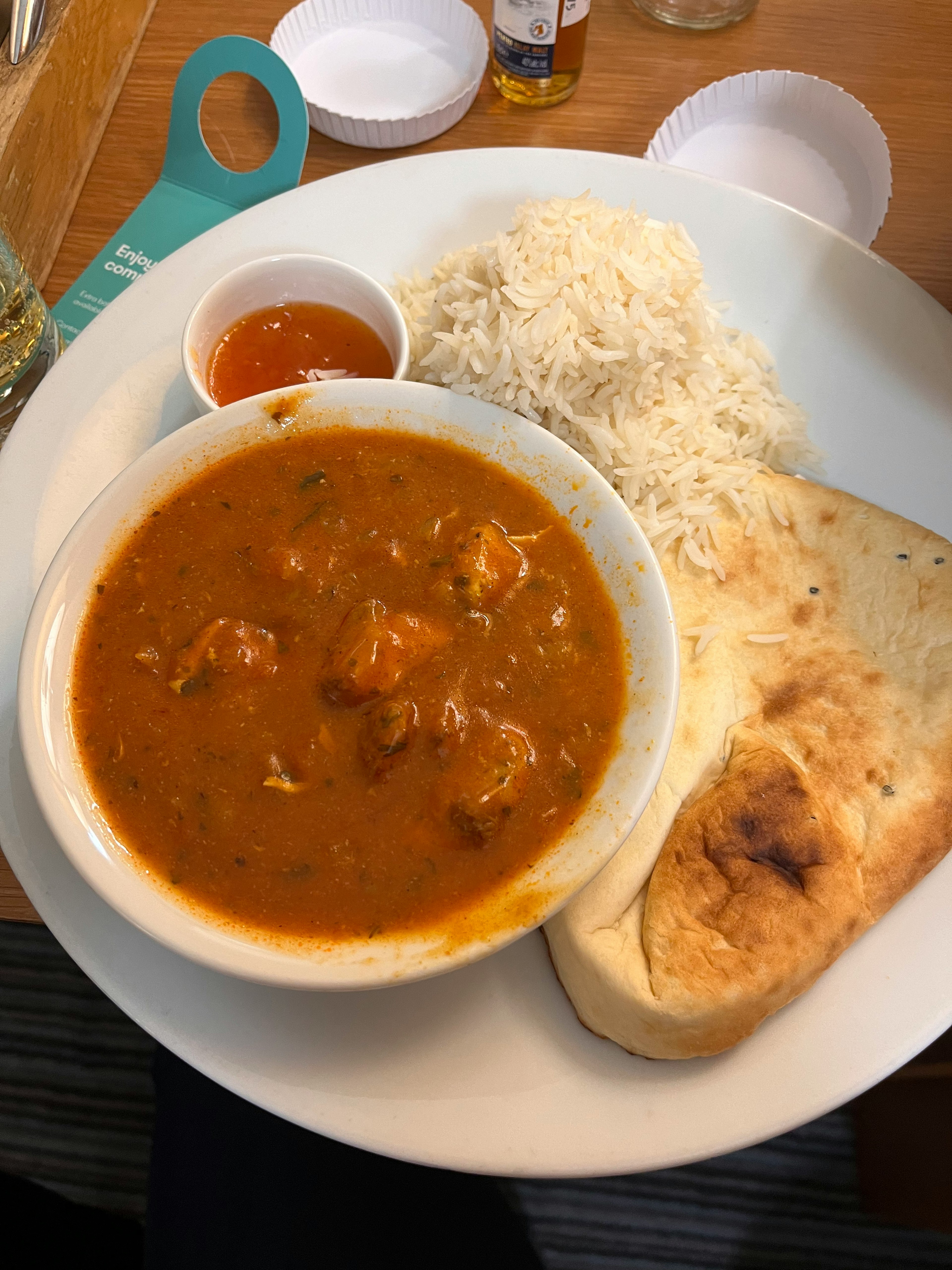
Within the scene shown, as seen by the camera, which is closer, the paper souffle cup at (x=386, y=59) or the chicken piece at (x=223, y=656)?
the chicken piece at (x=223, y=656)

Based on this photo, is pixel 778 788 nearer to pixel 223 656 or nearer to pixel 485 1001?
pixel 485 1001

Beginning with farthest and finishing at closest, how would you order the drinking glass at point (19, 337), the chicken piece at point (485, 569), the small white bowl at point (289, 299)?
the drinking glass at point (19, 337) < the small white bowl at point (289, 299) < the chicken piece at point (485, 569)

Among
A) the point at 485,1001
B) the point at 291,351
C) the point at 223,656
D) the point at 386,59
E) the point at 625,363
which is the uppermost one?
the point at 386,59

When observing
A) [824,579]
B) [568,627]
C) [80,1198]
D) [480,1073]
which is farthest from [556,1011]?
[80,1198]

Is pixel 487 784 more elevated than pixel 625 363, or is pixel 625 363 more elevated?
pixel 625 363

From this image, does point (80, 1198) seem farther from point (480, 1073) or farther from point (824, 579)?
point (824, 579)

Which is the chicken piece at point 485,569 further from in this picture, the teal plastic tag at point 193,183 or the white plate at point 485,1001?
the teal plastic tag at point 193,183

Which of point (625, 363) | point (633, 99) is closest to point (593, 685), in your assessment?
point (625, 363)

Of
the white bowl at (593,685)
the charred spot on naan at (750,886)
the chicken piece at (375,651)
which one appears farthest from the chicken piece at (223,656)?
the charred spot on naan at (750,886)
